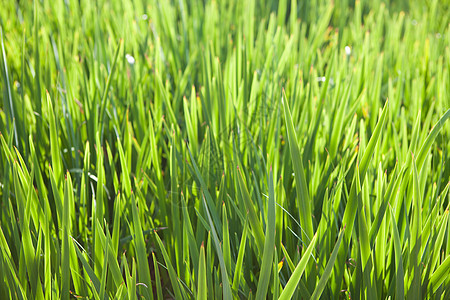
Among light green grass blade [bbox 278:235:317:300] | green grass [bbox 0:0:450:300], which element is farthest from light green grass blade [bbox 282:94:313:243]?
light green grass blade [bbox 278:235:317:300]

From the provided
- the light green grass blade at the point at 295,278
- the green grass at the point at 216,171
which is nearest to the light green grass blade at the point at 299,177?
the green grass at the point at 216,171

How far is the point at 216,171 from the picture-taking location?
0.85 meters

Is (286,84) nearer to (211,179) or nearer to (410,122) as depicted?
(410,122)

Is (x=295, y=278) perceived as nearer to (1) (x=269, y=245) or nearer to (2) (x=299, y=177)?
(1) (x=269, y=245)

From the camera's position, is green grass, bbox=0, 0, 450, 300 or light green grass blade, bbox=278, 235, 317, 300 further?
green grass, bbox=0, 0, 450, 300

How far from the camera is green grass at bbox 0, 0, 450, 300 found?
1.95ft

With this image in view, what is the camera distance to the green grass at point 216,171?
1.95ft

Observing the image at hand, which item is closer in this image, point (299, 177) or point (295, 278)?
point (295, 278)

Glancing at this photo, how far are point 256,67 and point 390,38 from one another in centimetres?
59

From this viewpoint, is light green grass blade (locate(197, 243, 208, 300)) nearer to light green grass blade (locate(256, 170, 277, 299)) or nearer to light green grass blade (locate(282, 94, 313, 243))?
light green grass blade (locate(256, 170, 277, 299))

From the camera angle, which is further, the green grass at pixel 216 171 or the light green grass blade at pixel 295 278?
the green grass at pixel 216 171

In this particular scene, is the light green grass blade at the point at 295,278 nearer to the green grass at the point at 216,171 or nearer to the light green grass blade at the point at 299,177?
the green grass at the point at 216,171

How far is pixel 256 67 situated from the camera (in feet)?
4.15

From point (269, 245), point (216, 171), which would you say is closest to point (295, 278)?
point (269, 245)
